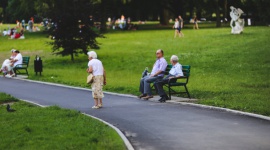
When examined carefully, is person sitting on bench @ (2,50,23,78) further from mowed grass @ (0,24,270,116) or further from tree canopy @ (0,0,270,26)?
tree canopy @ (0,0,270,26)

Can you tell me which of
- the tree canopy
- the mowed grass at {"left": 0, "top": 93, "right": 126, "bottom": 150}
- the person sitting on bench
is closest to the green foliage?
the person sitting on bench

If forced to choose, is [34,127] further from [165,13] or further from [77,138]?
[165,13]

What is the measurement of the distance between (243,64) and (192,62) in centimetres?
316

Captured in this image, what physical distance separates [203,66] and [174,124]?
52.8 ft

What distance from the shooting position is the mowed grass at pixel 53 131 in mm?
10148

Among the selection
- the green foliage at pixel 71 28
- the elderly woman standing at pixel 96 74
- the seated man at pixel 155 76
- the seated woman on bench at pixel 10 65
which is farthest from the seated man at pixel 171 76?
the green foliage at pixel 71 28

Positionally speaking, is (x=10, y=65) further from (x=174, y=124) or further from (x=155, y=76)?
(x=174, y=124)

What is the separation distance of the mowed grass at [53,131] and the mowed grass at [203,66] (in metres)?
4.49

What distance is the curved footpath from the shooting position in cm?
1035

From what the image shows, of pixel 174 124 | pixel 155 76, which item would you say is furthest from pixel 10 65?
pixel 174 124

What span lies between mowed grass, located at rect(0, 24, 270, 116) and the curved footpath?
1.28 meters

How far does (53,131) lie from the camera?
459 inches

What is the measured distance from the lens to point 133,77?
2636 centimetres

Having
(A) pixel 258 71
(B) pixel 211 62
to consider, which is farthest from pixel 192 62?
(A) pixel 258 71
